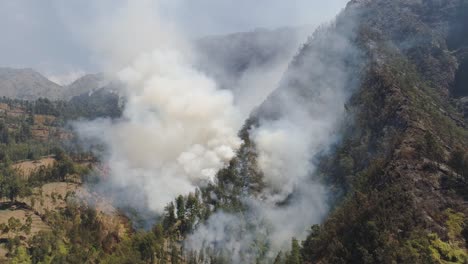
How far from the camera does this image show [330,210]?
146 metres

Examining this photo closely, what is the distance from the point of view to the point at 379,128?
15150cm

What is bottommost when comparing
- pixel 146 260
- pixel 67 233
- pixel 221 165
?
pixel 146 260

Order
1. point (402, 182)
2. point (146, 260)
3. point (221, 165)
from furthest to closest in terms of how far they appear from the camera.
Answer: point (221, 165)
point (146, 260)
point (402, 182)

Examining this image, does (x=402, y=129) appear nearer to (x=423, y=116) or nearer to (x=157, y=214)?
(x=423, y=116)

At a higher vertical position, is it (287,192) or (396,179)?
(287,192)

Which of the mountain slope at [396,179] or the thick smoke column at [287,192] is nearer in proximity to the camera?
the mountain slope at [396,179]

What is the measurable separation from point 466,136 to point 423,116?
64.2 ft

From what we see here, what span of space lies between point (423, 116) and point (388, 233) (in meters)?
58.9

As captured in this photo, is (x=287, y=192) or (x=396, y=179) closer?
(x=396, y=179)

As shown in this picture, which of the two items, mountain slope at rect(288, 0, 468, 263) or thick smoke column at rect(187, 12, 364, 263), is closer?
mountain slope at rect(288, 0, 468, 263)

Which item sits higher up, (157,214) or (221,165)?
(221,165)

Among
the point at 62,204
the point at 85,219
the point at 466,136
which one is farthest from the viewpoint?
the point at 62,204

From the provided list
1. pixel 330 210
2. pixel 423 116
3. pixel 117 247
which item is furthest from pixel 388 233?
pixel 117 247

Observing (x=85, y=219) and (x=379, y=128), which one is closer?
(x=379, y=128)
